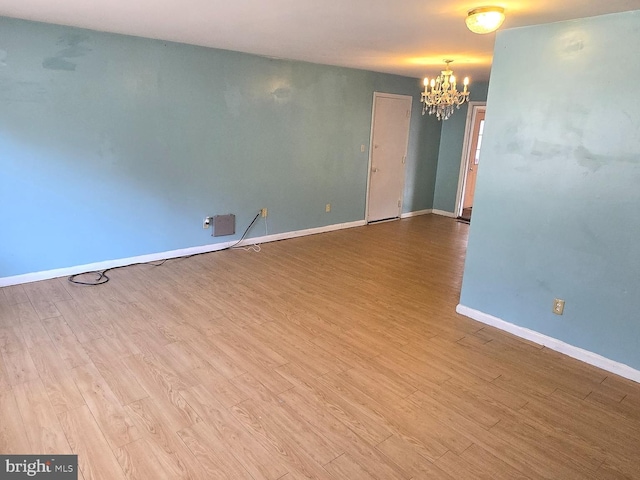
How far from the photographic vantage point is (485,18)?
249cm

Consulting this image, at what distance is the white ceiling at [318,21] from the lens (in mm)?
2533

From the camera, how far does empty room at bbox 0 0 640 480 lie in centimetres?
208

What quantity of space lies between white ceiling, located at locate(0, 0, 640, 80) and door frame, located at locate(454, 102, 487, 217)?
2.65 metres

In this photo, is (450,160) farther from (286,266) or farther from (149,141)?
(149,141)

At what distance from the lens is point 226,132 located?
15.5 feet

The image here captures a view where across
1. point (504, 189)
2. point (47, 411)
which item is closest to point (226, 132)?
point (504, 189)

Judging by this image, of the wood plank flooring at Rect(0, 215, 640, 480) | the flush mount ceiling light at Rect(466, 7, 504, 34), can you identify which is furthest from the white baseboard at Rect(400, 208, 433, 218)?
the flush mount ceiling light at Rect(466, 7, 504, 34)

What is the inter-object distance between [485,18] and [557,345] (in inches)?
90.5

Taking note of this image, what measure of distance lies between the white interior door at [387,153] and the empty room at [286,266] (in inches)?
44.3

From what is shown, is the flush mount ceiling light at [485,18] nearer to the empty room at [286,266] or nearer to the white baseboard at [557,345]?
the empty room at [286,266]

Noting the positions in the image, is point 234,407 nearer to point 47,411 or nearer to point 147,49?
point 47,411

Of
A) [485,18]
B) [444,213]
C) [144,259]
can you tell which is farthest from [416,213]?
[485,18]

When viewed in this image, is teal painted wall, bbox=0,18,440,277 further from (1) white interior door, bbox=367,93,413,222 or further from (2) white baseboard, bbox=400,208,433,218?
(2) white baseboard, bbox=400,208,433,218

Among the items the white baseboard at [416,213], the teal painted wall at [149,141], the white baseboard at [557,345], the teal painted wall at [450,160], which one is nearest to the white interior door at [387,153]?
the white baseboard at [416,213]
